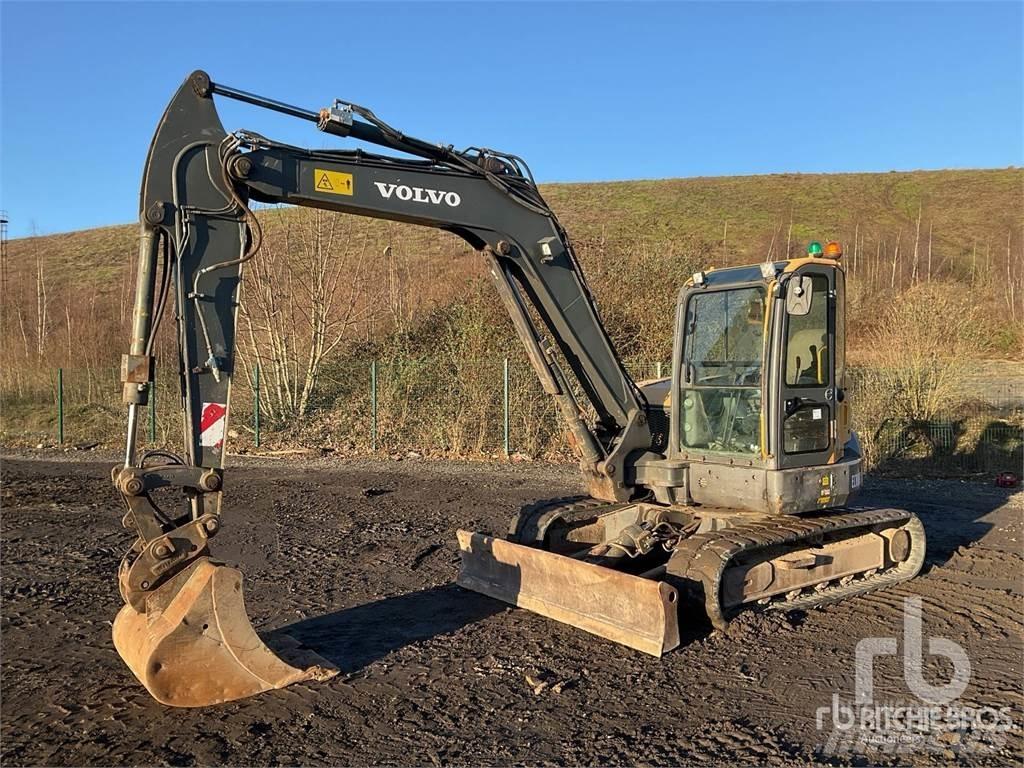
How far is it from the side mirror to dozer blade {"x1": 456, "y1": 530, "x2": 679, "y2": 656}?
230 centimetres

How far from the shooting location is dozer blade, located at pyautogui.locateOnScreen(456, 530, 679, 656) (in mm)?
5332

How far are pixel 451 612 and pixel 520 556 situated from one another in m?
0.67

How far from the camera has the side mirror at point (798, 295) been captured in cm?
610

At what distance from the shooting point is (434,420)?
15.8 meters

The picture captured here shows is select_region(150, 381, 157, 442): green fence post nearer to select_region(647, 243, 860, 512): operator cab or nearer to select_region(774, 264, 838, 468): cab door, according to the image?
select_region(647, 243, 860, 512): operator cab

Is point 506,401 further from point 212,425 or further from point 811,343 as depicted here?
point 212,425

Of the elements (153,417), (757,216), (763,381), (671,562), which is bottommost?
(671,562)

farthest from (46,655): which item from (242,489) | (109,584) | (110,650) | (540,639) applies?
(242,489)

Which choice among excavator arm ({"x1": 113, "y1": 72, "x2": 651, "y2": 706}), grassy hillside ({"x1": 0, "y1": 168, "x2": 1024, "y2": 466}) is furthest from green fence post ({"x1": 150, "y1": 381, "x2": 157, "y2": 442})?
excavator arm ({"x1": 113, "y1": 72, "x2": 651, "y2": 706})

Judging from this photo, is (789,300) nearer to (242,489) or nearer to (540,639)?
(540,639)

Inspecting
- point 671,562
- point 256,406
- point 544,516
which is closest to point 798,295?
point 671,562

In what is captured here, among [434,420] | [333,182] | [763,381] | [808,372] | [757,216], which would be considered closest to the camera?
[333,182]

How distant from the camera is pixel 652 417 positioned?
7.01 meters

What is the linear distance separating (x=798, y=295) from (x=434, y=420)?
34.2 ft
